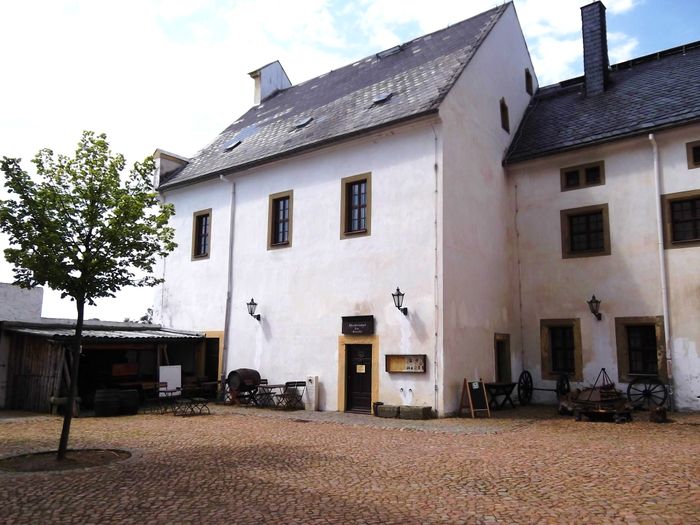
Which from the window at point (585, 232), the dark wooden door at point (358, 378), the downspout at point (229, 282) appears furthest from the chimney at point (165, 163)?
the window at point (585, 232)

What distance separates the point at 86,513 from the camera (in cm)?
639

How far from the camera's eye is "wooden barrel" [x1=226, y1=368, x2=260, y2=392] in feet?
60.4

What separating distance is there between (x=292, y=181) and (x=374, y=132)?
12.1 ft

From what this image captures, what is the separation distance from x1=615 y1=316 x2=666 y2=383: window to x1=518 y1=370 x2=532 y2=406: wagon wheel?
2.74 m

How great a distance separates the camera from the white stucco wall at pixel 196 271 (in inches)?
842

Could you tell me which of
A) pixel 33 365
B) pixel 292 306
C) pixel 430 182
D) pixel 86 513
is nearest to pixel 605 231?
pixel 430 182

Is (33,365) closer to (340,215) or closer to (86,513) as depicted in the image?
(340,215)

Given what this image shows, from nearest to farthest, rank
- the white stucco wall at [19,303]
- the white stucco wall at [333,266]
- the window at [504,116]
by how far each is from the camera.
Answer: the white stucco wall at [333,266] < the window at [504,116] < the white stucco wall at [19,303]

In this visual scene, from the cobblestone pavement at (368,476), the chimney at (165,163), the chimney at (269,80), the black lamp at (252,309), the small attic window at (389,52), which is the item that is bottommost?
the cobblestone pavement at (368,476)

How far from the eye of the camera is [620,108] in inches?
766

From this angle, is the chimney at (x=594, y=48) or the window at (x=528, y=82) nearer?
the chimney at (x=594, y=48)

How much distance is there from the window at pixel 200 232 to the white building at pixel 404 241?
8cm

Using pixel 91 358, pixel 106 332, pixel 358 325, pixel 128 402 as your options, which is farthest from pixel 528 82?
pixel 91 358

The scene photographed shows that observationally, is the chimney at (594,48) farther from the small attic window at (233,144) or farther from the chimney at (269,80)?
the chimney at (269,80)
